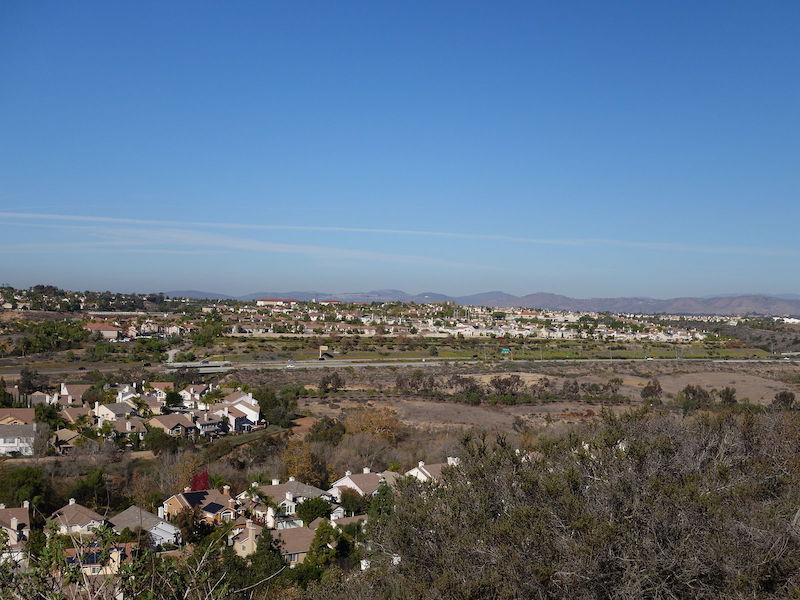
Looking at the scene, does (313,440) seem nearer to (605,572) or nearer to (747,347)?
(605,572)

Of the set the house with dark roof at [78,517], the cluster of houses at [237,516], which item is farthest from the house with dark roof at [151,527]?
the house with dark roof at [78,517]

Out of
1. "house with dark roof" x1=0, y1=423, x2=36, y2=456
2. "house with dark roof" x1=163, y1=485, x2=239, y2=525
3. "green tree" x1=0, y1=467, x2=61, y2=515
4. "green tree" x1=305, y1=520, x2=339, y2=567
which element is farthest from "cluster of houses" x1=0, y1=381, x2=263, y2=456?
"green tree" x1=305, y1=520, x2=339, y2=567

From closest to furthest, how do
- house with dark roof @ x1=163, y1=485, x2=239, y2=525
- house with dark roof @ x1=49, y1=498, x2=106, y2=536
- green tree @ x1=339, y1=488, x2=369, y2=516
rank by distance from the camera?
house with dark roof @ x1=49, y1=498, x2=106, y2=536, house with dark roof @ x1=163, y1=485, x2=239, y2=525, green tree @ x1=339, y1=488, x2=369, y2=516

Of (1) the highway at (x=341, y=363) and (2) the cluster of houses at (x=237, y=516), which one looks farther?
(1) the highway at (x=341, y=363)

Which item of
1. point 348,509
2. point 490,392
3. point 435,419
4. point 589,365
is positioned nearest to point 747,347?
point 589,365

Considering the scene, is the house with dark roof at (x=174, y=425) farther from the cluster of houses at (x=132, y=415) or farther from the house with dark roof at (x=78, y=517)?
the house with dark roof at (x=78, y=517)

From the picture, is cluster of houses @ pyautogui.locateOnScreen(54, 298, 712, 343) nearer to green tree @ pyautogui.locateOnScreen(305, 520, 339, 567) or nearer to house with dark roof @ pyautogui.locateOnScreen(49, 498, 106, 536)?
house with dark roof @ pyautogui.locateOnScreen(49, 498, 106, 536)

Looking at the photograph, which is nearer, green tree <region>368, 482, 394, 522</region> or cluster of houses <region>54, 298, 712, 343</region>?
green tree <region>368, 482, 394, 522</region>

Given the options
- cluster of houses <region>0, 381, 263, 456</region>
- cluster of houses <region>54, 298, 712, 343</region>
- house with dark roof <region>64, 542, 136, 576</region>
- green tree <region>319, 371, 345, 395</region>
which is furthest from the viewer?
cluster of houses <region>54, 298, 712, 343</region>
